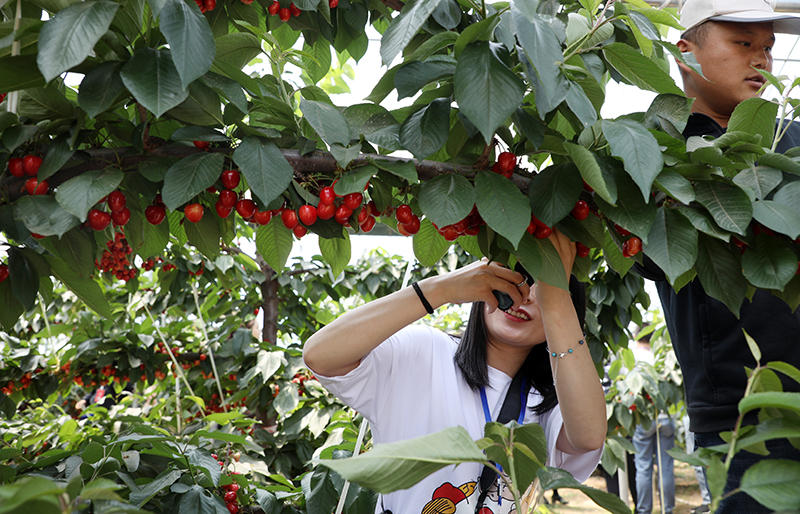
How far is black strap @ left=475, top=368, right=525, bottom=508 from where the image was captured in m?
1.25

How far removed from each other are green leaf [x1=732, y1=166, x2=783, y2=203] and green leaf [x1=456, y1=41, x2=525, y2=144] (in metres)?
0.35

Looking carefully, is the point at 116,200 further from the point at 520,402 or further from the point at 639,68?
the point at 520,402

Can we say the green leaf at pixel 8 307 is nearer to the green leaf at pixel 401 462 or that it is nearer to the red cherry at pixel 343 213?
the red cherry at pixel 343 213

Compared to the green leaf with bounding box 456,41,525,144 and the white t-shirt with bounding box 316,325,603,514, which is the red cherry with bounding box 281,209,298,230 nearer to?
the green leaf with bounding box 456,41,525,144

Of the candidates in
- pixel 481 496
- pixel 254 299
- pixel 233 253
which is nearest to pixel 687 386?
pixel 481 496

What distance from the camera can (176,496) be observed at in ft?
3.74

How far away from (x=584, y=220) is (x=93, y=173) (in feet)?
2.29

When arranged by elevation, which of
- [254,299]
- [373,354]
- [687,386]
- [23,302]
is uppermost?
[23,302]

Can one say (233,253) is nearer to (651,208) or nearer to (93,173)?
(93,173)

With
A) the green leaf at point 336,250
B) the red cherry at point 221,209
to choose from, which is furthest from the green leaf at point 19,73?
the green leaf at point 336,250

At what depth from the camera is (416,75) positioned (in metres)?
0.76

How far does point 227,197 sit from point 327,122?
0.22 meters

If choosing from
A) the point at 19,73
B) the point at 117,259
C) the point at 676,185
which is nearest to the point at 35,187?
the point at 19,73

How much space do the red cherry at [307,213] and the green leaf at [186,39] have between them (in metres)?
0.25
